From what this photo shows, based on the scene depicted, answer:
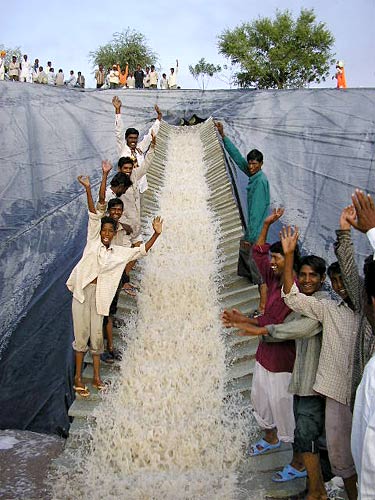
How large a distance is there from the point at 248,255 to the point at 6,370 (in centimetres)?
245

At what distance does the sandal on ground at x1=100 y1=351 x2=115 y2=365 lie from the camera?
16.1ft

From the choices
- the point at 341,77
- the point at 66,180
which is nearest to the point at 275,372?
the point at 66,180

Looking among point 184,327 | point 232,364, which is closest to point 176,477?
A: point 232,364

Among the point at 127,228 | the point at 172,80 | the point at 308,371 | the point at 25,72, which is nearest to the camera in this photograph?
the point at 308,371

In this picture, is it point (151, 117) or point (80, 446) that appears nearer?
point (80, 446)

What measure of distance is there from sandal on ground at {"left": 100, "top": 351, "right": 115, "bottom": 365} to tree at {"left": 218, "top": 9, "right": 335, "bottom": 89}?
94.4 feet

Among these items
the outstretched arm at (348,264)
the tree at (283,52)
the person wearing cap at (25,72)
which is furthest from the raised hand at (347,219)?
the tree at (283,52)

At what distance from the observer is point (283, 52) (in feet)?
104

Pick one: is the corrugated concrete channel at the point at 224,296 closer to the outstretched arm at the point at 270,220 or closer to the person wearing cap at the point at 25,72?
the outstretched arm at the point at 270,220

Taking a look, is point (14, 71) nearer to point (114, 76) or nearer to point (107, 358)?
point (114, 76)

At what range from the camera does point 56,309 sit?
5.35 metres

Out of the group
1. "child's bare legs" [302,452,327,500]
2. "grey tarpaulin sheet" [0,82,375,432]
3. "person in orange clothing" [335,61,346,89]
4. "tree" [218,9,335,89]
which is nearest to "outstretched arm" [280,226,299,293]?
"child's bare legs" [302,452,327,500]

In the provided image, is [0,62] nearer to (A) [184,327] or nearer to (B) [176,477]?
(A) [184,327]

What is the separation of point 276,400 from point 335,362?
748mm
